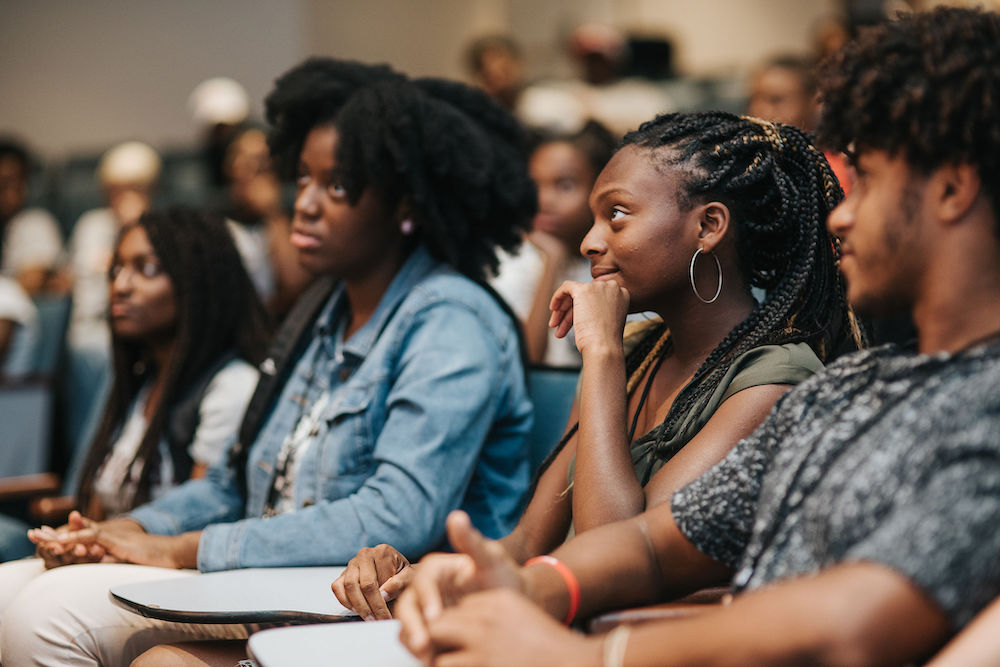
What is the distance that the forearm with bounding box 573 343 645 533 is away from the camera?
1.40 metres

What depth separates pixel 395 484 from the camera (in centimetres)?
175

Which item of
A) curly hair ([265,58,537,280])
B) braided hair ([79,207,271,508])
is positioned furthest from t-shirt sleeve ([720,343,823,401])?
braided hair ([79,207,271,508])

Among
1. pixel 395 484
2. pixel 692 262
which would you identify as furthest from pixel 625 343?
pixel 395 484

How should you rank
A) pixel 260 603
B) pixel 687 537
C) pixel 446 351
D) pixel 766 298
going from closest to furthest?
pixel 687 537
pixel 260 603
pixel 766 298
pixel 446 351

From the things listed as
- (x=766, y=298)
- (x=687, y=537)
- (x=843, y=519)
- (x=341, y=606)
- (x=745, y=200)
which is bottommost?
(x=341, y=606)

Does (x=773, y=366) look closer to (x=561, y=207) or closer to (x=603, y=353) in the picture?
(x=603, y=353)

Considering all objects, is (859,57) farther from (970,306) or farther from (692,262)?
(692,262)

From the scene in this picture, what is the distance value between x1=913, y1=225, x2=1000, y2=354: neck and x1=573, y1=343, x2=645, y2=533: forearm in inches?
19.0

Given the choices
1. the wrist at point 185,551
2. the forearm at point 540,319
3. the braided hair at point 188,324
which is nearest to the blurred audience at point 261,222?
the forearm at point 540,319

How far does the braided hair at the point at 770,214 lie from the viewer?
154 centimetres

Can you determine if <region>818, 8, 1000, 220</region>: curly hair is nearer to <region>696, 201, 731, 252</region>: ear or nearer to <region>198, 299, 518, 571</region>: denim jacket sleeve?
<region>696, 201, 731, 252</region>: ear

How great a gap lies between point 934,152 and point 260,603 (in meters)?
1.03

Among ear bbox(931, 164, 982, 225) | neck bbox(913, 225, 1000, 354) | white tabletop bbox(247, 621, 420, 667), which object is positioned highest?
ear bbox(931, 164, 982, 225)

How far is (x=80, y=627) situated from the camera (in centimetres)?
171
